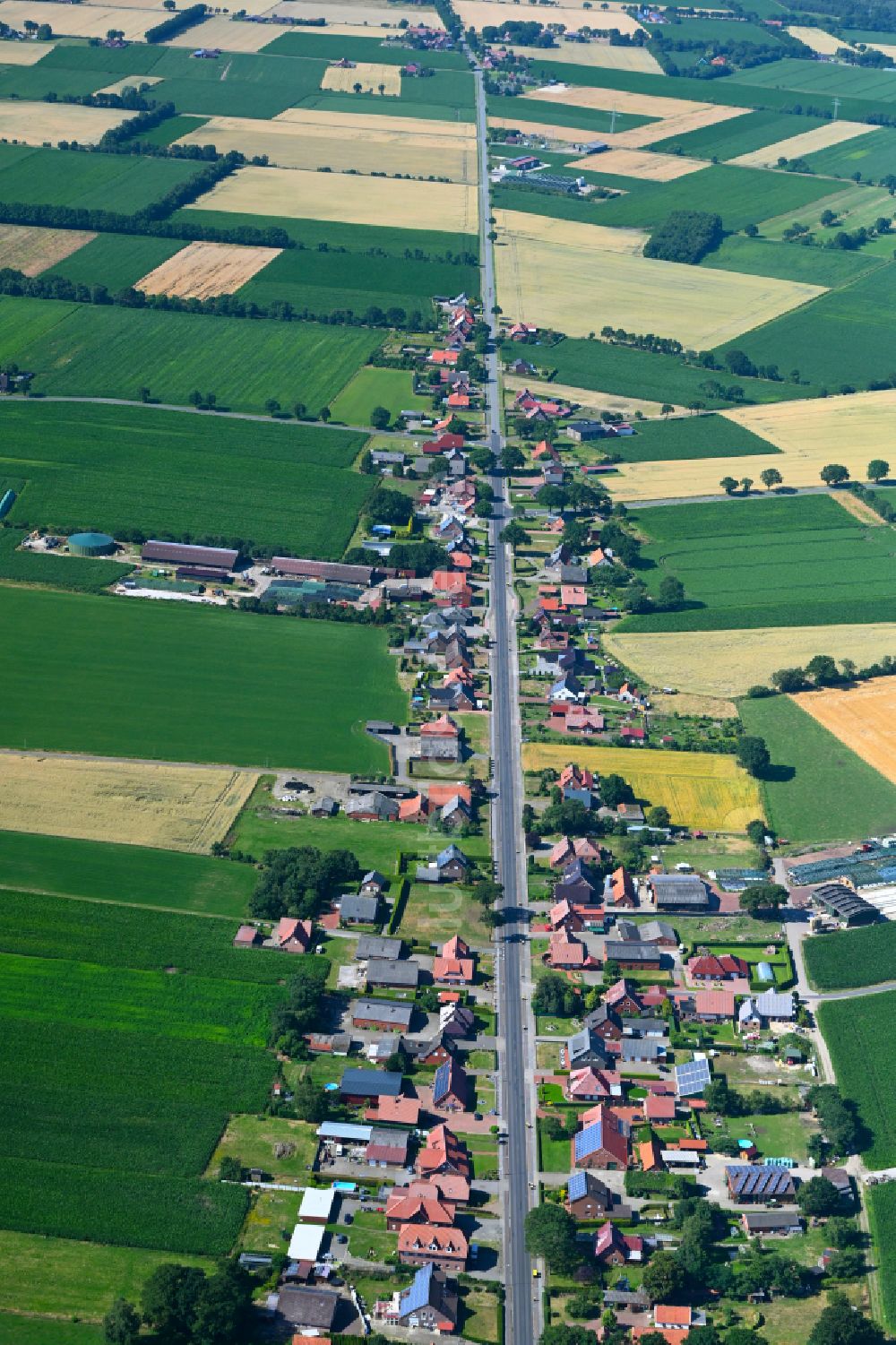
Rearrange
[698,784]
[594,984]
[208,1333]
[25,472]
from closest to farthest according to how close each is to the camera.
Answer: [208,1333], [594,984], [698,784], [25,472]

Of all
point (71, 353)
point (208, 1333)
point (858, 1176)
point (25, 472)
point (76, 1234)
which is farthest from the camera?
point (71, 353)

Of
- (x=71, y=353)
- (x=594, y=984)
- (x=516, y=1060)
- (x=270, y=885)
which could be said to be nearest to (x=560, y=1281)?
(x=516, y=1060)

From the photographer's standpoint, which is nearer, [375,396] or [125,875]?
[125,875]

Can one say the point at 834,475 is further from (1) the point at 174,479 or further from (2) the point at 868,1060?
(2) the point at 868,1060

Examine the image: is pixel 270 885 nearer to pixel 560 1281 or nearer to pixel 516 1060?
pixel 516 1060

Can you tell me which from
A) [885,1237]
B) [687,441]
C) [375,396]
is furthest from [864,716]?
[375,396]

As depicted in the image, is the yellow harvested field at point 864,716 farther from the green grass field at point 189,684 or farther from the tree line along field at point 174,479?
the tree line along field at point 174,479

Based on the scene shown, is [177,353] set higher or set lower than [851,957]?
higher
